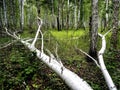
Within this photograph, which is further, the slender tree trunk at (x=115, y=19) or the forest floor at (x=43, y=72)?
the slender tree trunk at (x=115, y=19)

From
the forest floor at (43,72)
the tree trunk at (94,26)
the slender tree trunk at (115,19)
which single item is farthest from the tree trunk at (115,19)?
the tree trunk at (94,26)

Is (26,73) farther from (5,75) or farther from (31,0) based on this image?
(31,0)

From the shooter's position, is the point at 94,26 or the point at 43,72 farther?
the point at 94,26

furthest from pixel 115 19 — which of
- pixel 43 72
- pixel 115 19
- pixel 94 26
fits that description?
pixel 43 72

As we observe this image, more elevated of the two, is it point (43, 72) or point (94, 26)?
point (94, 26)

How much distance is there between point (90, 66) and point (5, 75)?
332 cm

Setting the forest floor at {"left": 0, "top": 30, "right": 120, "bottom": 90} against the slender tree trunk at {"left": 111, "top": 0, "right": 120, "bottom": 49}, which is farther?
the slender tree trunk at {"left": 111, "top": 0, "right": 120, "bottom": 49}

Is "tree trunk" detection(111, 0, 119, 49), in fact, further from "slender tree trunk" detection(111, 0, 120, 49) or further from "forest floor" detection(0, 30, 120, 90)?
"forest floor" detection(0, 30, 120, 90)

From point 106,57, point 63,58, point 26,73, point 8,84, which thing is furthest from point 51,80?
point 106,57

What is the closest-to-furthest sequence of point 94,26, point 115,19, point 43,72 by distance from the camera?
point 43,72 < point 94,26 < point 115,19

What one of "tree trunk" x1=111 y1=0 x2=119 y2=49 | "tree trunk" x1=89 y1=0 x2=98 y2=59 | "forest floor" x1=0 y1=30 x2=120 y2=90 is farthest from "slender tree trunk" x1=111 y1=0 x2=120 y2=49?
"tree trunk" x1=89 y1=0 x2=98 y2=59

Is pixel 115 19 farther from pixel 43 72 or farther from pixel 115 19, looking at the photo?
pixel 43 72

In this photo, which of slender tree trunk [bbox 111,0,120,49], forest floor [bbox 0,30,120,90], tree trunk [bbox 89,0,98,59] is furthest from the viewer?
slender tree trunk [bbox 111,0,120,49]

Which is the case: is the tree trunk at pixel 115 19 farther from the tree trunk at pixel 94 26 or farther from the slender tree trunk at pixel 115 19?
the tree trunk at pixel 94 26
